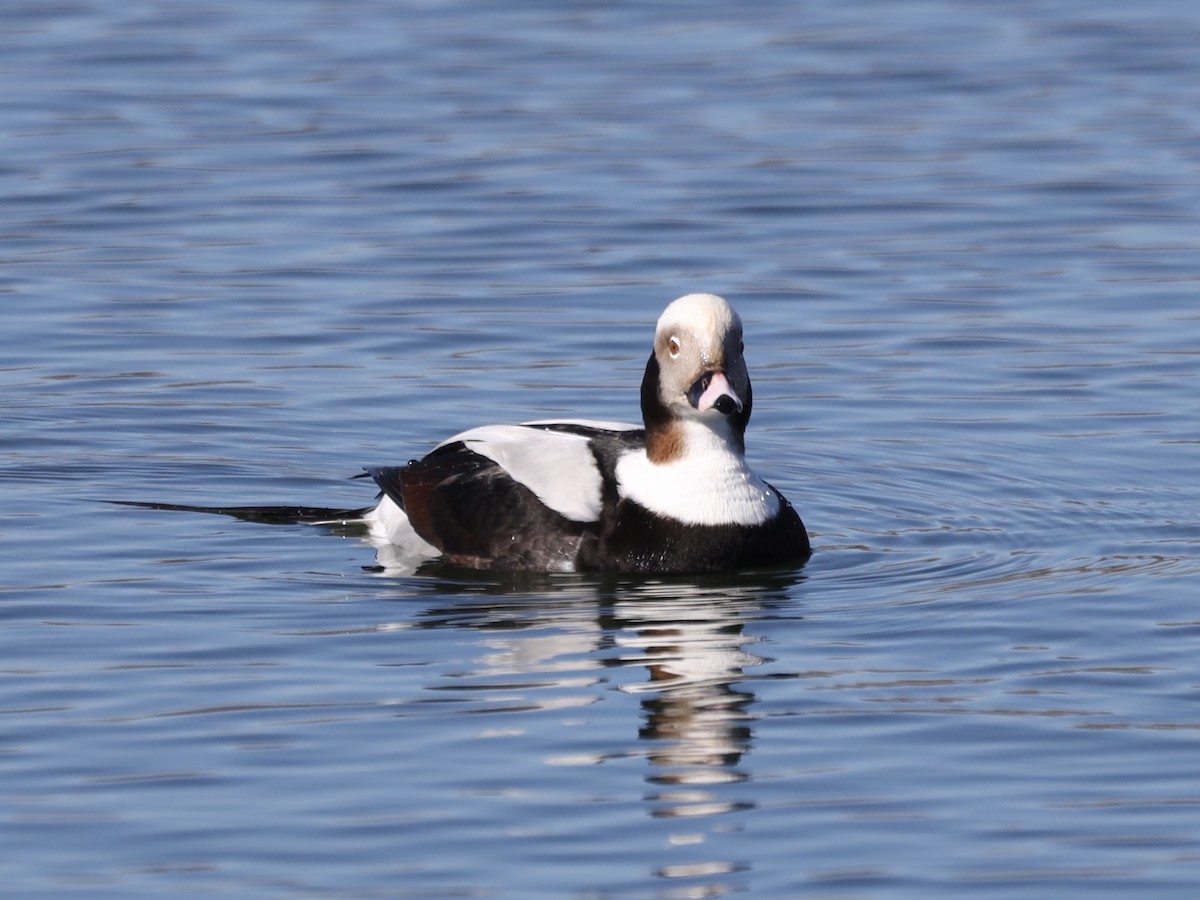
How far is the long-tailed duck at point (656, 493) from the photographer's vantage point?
30.9 feet

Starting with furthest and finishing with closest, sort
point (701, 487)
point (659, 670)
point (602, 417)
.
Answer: point (602, 417)
point (701, 487)
point (659, 670)

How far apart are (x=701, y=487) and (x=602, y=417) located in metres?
2.39

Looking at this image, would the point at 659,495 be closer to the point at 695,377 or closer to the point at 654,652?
the point at 695,377

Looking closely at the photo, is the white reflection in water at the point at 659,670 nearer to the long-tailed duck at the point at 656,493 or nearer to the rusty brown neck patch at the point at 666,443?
the long-tailed duck at the point at 656,493

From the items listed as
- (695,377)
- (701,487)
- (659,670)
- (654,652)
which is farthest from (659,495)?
(659,670)

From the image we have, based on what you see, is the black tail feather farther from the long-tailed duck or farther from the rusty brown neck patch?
the rusty brown neck patch

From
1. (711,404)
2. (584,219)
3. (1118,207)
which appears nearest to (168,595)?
(711,404)

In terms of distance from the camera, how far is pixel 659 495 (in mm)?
9609

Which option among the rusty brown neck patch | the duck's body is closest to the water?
the duck's body

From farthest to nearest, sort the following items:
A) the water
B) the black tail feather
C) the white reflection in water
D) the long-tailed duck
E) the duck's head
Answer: the black tail feather < the long-tailed duck < the duck's head < the white reflection in water < the water

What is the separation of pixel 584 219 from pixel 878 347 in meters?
3.31

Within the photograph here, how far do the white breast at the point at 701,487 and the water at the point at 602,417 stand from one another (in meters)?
0.27

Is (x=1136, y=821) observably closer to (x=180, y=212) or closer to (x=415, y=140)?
(x=180, y=212)

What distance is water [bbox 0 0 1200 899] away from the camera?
698 centimetres
